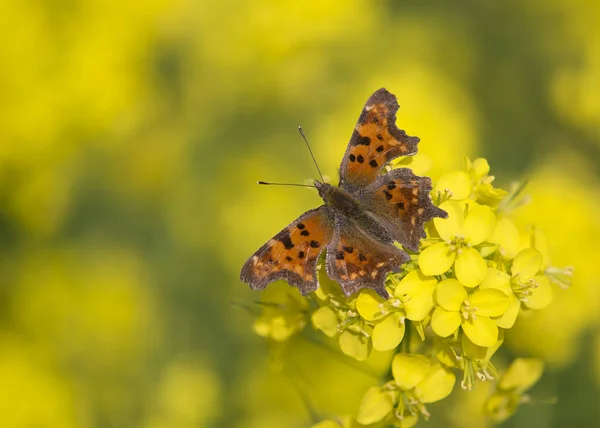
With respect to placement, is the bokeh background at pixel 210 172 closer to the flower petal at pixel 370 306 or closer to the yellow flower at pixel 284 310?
the yellow flower at pixel 284 310

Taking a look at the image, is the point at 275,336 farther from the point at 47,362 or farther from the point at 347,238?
the point at 47,362

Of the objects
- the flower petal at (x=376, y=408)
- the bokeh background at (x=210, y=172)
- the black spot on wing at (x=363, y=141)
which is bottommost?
the bokeh background at (x=210, y=172)

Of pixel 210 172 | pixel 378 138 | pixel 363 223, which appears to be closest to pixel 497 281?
pixel 363 223

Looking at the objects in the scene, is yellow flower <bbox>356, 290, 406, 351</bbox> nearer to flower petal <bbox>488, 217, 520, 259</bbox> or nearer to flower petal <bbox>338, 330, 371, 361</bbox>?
flower petal <bbox>338, 330, 371, 361</bbox>

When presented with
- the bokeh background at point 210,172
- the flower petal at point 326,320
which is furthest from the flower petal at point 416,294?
the bokeh background at point 210,172

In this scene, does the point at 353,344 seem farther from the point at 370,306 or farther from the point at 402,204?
the point at 402,204
